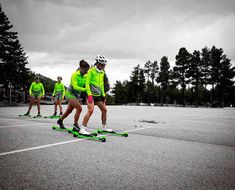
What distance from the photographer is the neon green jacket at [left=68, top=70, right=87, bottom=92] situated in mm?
5554

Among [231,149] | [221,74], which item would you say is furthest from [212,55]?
[231,149]

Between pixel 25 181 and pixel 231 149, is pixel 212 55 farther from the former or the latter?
pixel 25 181

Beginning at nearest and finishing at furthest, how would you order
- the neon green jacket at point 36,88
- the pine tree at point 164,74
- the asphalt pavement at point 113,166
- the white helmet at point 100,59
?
the asphalt pavement at point 113,166
the white helmet at point 100,59
the neon green jacket at point 36,88
the pine tree at point 164,74

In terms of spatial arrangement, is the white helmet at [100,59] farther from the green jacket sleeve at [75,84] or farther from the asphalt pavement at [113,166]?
the asphalt pavement at [113,166]

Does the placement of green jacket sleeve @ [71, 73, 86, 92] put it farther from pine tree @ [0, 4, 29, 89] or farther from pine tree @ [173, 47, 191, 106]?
pine tree @ [173, 47, 191, 106]

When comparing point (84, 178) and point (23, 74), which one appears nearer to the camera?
point (84, 178)

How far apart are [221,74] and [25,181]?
201 feet

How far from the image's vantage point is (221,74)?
176 feet

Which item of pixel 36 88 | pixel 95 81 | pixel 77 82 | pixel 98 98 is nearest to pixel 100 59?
pixel 95 81

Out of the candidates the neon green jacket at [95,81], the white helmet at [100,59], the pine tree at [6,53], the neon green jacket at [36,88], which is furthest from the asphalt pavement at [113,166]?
the pine tree at [6,53]

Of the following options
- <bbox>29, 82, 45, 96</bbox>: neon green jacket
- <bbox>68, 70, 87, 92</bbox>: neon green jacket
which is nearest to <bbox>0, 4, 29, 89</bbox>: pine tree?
<bbox>29, 82, 45, 96</bbox>: neon green jacket

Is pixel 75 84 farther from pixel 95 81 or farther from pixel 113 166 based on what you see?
pixel 113 166

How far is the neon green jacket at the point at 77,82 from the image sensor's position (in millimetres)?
→ 5554

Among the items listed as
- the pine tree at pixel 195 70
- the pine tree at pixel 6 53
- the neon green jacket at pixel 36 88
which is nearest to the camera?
the neon green jacket at pixel 36 88
